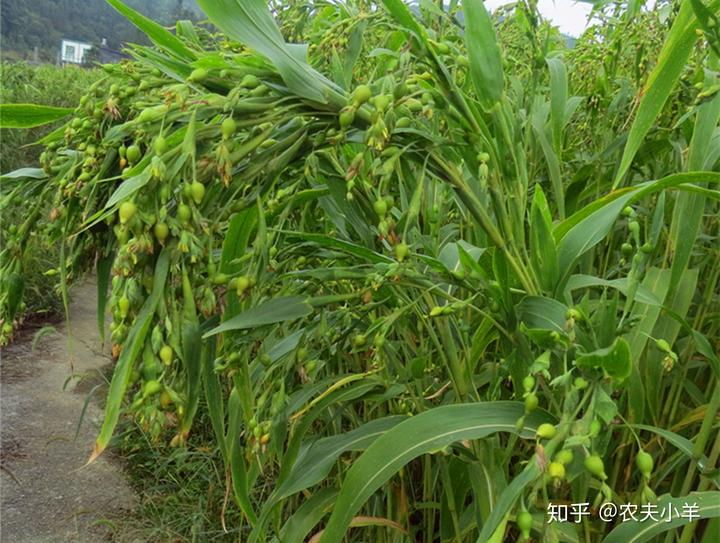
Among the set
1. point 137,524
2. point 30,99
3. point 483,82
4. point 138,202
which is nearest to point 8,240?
point 138,202

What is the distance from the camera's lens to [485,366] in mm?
1072

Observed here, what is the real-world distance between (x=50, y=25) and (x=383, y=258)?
34.8 ft

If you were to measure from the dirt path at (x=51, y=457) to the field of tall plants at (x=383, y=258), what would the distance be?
1055 millimetres

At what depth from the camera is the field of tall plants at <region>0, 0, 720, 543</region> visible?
0.53 m

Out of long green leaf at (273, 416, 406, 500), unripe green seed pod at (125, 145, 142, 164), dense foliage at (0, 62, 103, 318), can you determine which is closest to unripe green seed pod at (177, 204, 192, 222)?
unripe green seed pod at (125, 145, 142, 164)

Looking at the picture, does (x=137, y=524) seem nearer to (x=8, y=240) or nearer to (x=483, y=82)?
(x=8, y=240)

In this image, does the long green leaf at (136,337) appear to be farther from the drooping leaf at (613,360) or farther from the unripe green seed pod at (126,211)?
the drooping leaf at (613,360)

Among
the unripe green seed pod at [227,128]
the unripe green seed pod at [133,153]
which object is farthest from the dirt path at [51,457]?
the unripe green seed pod at [227,128]

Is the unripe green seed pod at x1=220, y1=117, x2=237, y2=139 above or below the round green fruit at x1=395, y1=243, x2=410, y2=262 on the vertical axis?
above

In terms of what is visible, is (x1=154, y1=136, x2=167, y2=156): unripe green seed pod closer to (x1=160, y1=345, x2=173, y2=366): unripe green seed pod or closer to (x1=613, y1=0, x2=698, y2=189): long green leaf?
(x1=160, y1=345, x2=173, y2=366): unripe green seed pod

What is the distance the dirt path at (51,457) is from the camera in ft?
5.96

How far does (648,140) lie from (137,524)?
161 cm

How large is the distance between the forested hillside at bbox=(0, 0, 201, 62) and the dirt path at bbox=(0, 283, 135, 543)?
638cm

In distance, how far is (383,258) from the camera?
78cm
